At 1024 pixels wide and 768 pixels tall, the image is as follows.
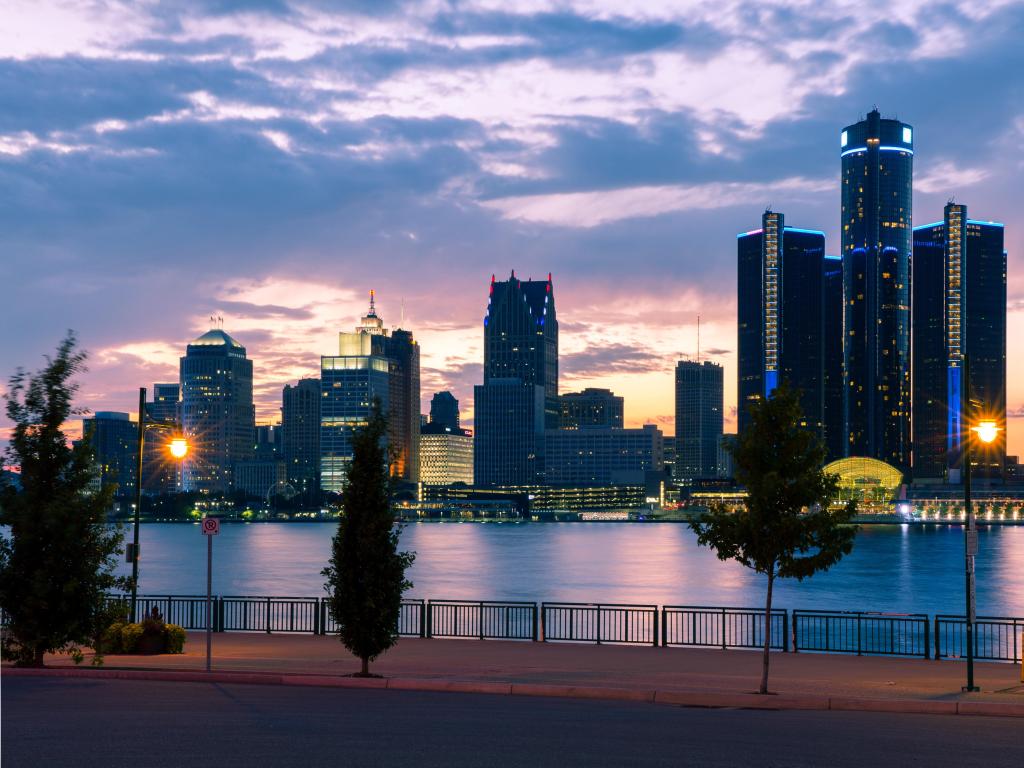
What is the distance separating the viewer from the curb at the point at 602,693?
67.0 ft

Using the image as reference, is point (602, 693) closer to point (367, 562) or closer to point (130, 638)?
point (367, 562)

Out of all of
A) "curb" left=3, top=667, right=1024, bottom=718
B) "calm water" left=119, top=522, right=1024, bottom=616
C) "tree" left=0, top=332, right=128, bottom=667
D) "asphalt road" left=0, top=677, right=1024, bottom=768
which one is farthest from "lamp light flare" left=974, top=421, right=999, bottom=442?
"calm water" left=119, top=522, right=1024, bottom=616

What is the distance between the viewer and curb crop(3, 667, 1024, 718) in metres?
20.4

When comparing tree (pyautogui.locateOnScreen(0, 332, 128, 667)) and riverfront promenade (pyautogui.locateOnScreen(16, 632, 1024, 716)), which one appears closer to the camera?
riverfront promenade (pyautogui.locateOnScreen(16, 632, 1024, 716))

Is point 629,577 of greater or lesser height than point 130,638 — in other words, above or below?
below

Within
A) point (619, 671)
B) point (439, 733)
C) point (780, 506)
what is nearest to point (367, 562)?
point (619, 671)

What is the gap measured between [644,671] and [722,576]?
4176 inches

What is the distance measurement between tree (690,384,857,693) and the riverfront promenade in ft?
5.18

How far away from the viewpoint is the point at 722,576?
127562mm

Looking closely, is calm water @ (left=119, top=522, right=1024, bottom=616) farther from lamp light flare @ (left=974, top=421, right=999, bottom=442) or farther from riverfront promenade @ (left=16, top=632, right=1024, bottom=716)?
lamp light flare @ (left=974, top=421, right=999, bottom=442)

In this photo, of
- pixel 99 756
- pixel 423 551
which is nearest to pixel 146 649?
pixel 99 756

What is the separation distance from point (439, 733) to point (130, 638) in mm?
12996

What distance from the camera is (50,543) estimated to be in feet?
83.4

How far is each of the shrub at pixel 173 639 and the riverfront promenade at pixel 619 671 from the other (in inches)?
15.3
